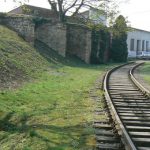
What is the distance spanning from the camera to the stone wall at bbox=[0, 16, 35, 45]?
36219 millimetres

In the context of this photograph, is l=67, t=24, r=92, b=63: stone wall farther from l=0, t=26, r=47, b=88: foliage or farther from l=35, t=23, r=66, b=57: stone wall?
l=0, t=26, r=47, b=88: foliage

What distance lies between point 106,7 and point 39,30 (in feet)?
25.3

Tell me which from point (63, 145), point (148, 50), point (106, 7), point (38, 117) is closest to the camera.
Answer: point (63, 145)

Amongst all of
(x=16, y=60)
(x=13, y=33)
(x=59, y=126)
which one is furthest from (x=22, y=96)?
(x=13, y=33)

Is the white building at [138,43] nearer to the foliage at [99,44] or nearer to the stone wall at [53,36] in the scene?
the foliage at [99,44]

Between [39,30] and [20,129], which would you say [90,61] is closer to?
[39,30]

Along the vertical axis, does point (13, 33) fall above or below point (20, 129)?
above

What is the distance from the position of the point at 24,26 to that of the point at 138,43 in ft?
163

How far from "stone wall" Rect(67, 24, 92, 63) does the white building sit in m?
32.1

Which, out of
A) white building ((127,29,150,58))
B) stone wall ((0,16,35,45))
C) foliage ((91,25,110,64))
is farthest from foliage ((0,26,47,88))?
white building ((127,29,150,58))

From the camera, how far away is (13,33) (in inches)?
1385

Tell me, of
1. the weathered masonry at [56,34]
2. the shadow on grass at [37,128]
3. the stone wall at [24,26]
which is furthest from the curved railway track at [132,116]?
the weathered masonry at [56,34]

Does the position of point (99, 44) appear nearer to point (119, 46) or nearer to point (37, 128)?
point (119, 46)

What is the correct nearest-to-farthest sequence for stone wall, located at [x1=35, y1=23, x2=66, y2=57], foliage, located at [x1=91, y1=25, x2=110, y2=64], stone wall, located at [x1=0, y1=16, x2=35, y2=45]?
stone wall, located at [x1=0, y1=16, x2=35, y2=45], stone wall, located at [x1=35, y1=23, x2=66, y2=57], foliage, located at [x1=91, y1=25, x2=110, y2=64]
